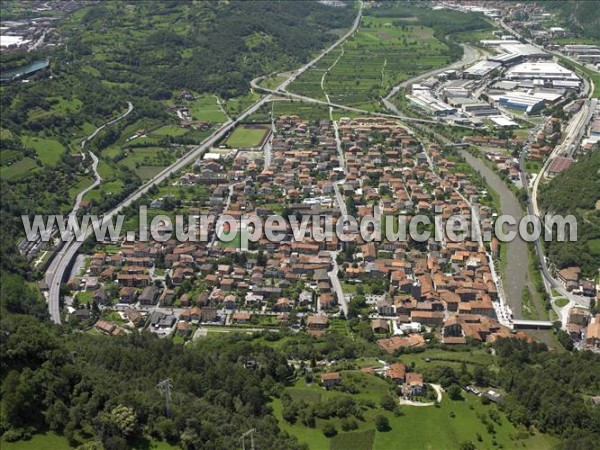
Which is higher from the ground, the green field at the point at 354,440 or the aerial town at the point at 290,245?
the green field at the point at 354,440

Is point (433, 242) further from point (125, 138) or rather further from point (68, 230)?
point (125, 138)

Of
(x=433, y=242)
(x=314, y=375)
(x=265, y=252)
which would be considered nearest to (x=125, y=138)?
(x=265, y=252)

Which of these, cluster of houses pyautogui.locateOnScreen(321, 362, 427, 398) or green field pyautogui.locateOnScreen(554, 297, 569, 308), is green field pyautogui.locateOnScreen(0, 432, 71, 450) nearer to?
cluster of houses pyautogui.locateOnScreen(321, 362, 427, 398)

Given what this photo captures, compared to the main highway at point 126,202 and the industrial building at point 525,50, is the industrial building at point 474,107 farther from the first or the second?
the industrial building at point 525,50

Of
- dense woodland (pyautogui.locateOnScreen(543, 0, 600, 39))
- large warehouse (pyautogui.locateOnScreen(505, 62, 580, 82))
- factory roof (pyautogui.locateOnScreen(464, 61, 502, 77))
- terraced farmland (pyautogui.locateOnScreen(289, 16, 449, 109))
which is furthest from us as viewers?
dense woodland (pyautogui.locateOnScreen(543, 0, 600, 39))

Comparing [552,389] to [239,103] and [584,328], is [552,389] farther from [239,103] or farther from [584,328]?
[239,103]

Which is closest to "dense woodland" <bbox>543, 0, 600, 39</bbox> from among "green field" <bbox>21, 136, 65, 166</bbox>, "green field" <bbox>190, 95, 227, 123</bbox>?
"green field" <bbox>190, 95, 227, 123</bbox>

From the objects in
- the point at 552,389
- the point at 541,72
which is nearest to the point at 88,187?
the point at 552,389

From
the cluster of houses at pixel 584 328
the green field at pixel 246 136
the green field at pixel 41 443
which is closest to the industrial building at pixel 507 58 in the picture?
the green field at pixel 246 136
